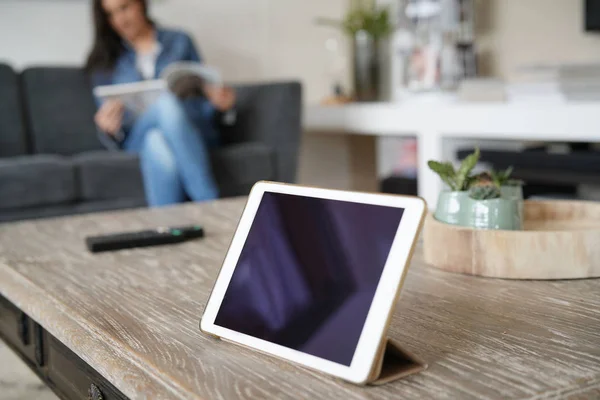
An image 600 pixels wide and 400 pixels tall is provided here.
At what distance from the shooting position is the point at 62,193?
2406 mm

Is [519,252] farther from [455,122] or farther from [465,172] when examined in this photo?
[455,122]

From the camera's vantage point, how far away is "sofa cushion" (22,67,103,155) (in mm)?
2871

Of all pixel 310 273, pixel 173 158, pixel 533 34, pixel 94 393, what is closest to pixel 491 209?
pixel 310 273

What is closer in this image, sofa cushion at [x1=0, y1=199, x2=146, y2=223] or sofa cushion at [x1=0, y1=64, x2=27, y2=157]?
sofa cushion at [x1=0, y1=199, x2=146, y2=223]

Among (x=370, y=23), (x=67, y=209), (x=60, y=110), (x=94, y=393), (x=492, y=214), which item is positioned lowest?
(x=67, y=209)

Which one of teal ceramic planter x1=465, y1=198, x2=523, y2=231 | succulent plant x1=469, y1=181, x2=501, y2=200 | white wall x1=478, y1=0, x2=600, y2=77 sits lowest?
teal ceramic planter x1=465, y1=198, x2=523, y2=231

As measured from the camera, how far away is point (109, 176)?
250 centimetres

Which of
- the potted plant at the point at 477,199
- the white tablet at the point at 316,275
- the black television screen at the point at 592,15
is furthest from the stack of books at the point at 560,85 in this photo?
the white tablet at the point at 316,275

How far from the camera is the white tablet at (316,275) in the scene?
53 cm

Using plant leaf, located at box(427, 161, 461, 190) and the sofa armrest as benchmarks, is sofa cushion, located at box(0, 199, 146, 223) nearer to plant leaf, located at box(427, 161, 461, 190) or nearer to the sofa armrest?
the sofa armrest

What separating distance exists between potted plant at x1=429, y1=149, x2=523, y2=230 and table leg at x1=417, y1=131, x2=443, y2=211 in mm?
1630

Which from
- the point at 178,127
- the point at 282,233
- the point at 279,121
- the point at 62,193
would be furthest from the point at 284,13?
the point at 282,233

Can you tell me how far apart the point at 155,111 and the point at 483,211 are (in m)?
1.85

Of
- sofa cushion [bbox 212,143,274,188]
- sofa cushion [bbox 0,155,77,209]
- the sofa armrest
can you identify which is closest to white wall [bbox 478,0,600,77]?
the sofa armrest
